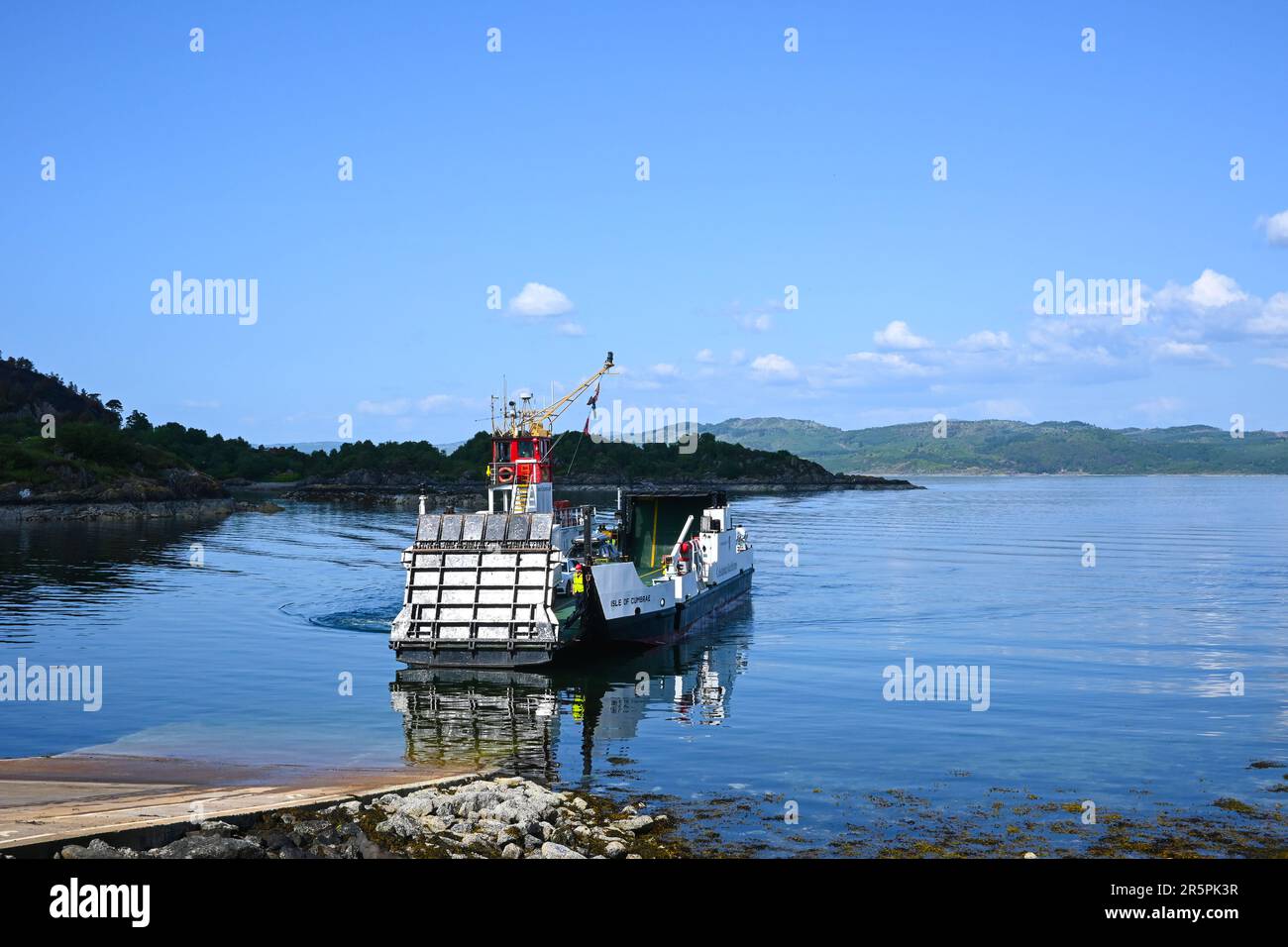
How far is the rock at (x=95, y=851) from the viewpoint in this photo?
16438 mm

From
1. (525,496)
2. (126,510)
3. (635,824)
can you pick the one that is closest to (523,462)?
(525,496)

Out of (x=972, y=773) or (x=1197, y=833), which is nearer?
(x=1197, y=833)

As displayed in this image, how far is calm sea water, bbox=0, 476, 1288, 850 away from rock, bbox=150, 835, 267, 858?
8887 millimetres

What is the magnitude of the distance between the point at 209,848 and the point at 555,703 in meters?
20.6

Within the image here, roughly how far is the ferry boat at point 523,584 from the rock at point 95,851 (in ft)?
76.8

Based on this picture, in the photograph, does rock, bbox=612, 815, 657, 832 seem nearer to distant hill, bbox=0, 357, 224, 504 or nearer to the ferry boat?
the ferry boat

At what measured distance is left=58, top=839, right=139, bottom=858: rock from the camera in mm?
16438

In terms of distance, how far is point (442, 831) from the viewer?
66.6 ft

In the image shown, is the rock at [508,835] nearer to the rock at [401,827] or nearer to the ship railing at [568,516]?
the rock at [401,827]

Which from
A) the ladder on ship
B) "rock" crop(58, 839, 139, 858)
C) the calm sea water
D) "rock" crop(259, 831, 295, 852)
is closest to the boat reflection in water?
the calm sea water
